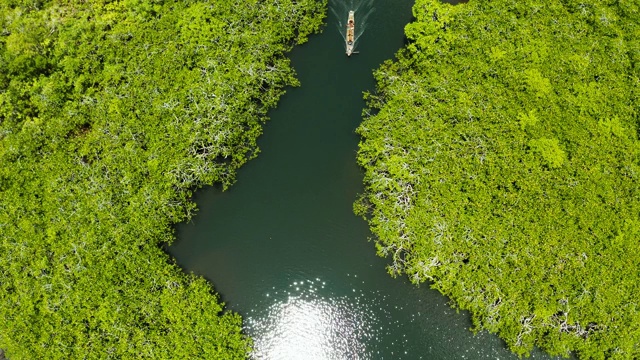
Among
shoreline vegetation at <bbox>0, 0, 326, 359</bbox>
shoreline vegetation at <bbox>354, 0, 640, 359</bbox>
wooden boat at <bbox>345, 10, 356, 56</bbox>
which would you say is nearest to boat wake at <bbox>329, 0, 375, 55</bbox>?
wooden boat at <bbox>345, 10, 356, 56</bbox>

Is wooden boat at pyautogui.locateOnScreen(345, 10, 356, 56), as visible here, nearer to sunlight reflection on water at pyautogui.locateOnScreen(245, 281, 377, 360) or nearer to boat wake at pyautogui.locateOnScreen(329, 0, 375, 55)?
boat wake at pyautogui.locateOnScreen(329, 0, 375, 55)

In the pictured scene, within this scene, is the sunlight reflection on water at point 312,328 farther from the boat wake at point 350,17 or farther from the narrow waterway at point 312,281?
the boat wake at point 350,17

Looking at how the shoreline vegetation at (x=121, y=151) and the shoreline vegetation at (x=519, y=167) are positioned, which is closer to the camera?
the shoreline vegetation at (x=121, y=151)

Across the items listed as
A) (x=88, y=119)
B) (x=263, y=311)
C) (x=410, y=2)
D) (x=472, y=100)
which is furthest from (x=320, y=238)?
(x=410, y=2)

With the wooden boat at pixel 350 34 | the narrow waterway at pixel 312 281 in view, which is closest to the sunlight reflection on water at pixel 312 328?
the narrow waterway at pixel 312 281

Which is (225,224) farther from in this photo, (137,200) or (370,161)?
(370,161)

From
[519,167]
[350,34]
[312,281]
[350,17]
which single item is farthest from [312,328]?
[350,17]
